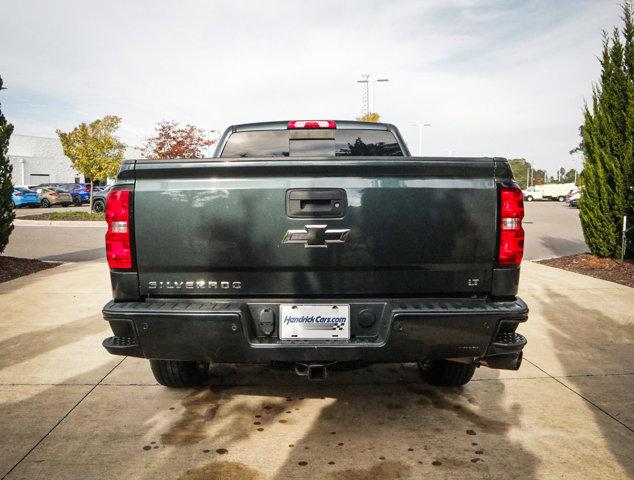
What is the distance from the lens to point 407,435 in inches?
112

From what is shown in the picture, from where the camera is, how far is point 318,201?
8.21 ft

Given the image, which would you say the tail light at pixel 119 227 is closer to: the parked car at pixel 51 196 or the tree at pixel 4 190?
the tree at pixel 4 190

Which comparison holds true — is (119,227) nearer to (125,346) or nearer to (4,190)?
(125,346)

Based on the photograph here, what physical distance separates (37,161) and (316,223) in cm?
5465

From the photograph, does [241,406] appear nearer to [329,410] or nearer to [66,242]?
[329,410]

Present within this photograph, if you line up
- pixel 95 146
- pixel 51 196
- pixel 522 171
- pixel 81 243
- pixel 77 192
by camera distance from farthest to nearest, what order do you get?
pixel 522 171 < pixel 77 192 < pixel 51 196 < pixel 95 146 < pixel 81 243

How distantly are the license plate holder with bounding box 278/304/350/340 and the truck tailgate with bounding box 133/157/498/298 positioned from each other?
0.28 feet

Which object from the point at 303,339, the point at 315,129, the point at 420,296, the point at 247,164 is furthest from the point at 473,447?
the point at 315,129

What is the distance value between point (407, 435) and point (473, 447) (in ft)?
1.23

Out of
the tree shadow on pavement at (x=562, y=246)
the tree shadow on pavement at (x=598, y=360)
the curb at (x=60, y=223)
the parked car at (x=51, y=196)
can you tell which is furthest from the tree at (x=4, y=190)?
the parked car at (x=51, y=196)

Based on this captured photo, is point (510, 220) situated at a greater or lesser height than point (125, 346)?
greater

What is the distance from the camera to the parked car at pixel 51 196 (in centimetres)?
3109

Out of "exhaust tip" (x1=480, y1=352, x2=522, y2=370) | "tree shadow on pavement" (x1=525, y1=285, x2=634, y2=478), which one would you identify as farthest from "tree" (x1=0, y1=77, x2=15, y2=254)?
"tree shadow on pavement" (x1=525, y1=285, x2=634, y2=478)

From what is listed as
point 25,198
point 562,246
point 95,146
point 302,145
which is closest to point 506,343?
point 302,145
